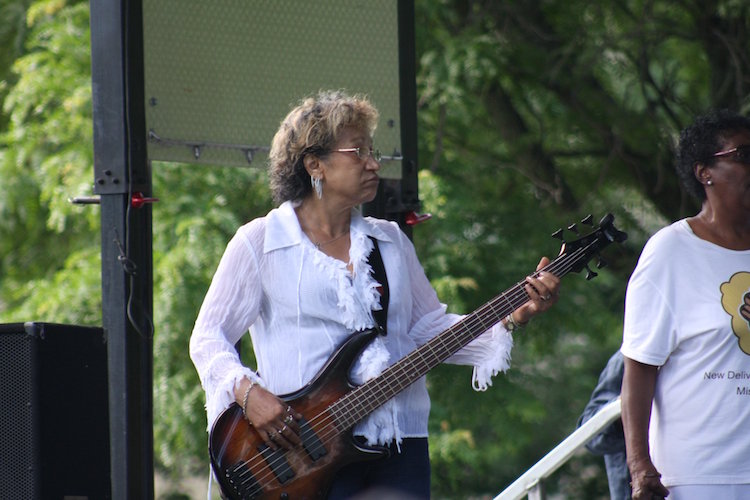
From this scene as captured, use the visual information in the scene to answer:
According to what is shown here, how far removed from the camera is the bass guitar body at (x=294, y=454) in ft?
11.2

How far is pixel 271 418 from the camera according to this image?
3367 millimetres

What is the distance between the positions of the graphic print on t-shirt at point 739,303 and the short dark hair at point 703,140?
383 mm

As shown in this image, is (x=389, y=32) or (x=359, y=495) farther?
(x=389, y=32)

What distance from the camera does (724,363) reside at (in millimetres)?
3443

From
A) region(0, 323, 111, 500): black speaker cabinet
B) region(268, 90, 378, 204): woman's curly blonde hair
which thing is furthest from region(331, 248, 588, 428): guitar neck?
region(0, 323, 111, 500): black speaker cabinet

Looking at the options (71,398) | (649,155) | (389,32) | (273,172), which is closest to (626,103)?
(649,155)

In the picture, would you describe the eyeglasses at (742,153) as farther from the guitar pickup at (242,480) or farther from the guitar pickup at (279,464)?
the guitar pickup at (242,480)

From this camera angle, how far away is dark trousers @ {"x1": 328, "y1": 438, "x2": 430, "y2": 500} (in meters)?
3.45

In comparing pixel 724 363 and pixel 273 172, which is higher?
pixel 273 172

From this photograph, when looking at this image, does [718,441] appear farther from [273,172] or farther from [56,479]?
[56,479]

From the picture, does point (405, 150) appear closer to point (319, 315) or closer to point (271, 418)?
point (319, 315)

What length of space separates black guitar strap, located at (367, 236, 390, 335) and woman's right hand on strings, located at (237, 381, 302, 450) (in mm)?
A: 382

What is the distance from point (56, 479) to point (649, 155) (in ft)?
18.3

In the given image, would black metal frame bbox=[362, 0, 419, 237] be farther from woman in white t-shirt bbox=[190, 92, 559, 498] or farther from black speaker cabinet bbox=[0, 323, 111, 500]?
black speaker cabinet bbox=[0, 323, 111, 500]
